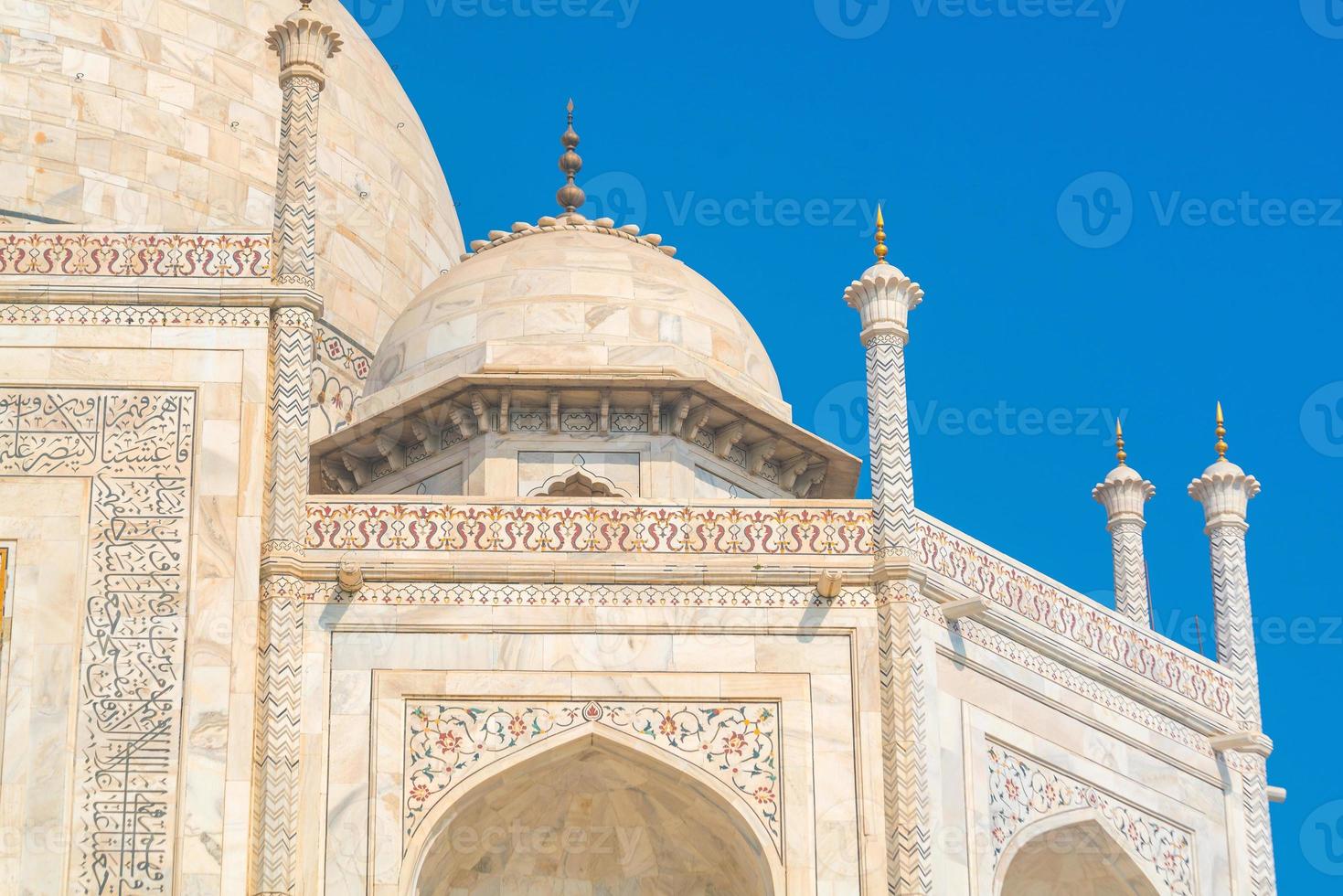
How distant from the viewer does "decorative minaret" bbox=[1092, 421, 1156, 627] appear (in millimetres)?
23062

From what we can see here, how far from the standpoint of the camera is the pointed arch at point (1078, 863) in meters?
19.4

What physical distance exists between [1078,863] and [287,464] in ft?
18.8

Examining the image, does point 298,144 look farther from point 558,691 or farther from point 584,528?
point 558,691

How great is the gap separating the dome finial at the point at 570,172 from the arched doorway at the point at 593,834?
5.76 m

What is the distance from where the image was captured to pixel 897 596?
18.5 m

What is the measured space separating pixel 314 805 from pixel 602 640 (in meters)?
1.97

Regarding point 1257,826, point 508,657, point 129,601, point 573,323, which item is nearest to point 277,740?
point 129,601

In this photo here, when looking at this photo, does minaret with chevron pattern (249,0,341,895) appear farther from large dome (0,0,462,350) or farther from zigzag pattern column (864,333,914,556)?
zigzag pattern column (864,333,914,556)

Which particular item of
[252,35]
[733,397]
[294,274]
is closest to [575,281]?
[733,397]

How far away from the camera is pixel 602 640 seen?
18312 mm

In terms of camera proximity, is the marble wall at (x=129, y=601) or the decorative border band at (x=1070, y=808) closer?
the marble wall at (x=129, y=601)

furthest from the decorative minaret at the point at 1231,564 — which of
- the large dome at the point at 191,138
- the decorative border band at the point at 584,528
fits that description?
the large dome at the point at 191,138

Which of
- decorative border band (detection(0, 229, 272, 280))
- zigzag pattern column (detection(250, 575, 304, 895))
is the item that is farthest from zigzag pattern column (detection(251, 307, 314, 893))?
decorative border band (detection(0, 229, 272, 280))

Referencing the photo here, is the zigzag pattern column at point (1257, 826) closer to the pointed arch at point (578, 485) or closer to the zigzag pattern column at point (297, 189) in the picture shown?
the pointed arch at point (578, 485)
